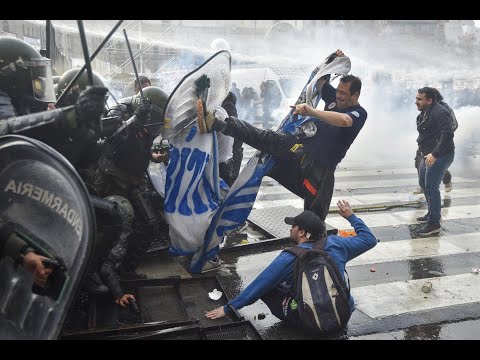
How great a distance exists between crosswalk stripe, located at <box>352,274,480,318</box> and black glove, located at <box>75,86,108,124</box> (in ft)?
9.15

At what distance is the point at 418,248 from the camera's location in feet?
19.1

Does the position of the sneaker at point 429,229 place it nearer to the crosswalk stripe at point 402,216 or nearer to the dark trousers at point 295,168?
the crosswalk stripe at point 402,216

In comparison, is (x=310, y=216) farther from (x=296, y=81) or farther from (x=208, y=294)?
(x=296, y=81)

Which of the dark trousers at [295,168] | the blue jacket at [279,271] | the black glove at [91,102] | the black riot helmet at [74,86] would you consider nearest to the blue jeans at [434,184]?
the dark trousers at [295,168]

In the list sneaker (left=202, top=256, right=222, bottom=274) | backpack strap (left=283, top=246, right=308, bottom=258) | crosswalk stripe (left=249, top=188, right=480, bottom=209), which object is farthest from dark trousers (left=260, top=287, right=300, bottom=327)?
crosswalk stripe (left=249, top=188, right=480, bottom=209)

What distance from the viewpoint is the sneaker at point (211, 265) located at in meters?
4.80

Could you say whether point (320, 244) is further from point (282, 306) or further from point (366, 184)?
point (366, 184)

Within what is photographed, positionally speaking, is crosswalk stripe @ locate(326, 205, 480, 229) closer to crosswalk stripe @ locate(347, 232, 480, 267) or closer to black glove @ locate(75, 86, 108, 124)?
crosswalk stripe @ locate(347, 232, 480, 267)

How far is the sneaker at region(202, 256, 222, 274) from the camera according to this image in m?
4.80

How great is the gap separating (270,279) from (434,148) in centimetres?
411

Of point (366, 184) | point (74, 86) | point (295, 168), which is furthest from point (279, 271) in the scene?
point (366, 184)

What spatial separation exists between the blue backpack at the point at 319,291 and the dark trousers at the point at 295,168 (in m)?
1.04

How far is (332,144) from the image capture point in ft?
14.2

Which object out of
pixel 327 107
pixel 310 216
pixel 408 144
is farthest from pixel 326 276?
pixel 408 144
